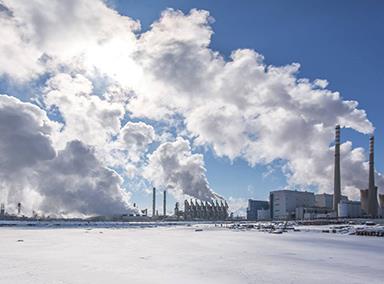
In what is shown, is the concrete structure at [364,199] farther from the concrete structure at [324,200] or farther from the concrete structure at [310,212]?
the concrete structure at [324,200]

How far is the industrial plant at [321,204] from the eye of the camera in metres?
137

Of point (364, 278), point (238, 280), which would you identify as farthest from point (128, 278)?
point (364, 278)

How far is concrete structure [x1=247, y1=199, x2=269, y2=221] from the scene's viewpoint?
185 m

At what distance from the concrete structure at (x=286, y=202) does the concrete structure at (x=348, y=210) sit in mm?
23630

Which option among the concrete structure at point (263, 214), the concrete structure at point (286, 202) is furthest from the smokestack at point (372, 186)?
the concrete structure at point (263, 214)

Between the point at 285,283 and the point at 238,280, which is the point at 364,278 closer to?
the point at 285,283

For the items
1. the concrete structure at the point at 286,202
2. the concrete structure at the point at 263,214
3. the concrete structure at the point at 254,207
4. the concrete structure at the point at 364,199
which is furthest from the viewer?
the concrete structure at the point at 254,207

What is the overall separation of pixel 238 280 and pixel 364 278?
6.72 meters

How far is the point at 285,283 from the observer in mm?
19703

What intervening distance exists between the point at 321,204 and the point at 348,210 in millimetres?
36861

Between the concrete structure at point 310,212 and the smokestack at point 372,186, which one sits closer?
the smokestack at point 372,186

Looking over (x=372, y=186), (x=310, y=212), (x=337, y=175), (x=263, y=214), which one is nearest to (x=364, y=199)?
(x=310, y=212)

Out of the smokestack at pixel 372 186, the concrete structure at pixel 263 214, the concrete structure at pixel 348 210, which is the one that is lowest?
the concrete structure at pixel 263 214

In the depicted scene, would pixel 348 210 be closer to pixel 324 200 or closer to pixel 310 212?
pixel 310 212
